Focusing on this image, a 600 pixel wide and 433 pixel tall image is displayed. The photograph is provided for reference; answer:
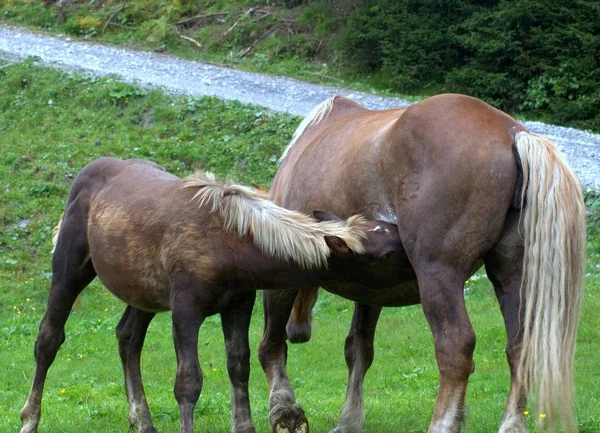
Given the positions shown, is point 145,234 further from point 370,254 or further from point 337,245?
point 370,254

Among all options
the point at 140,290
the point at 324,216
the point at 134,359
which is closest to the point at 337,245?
the point at 324,216

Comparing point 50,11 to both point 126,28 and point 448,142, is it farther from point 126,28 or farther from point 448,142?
point 448,142

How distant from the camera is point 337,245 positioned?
606 centimetres

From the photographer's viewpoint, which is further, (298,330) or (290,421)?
Result: (298,330)

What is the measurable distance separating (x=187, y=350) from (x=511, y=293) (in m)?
2.20

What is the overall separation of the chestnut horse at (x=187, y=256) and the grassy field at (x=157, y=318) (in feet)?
2.59

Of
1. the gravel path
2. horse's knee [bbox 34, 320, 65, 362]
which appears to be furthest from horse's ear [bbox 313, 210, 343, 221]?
the gravel path

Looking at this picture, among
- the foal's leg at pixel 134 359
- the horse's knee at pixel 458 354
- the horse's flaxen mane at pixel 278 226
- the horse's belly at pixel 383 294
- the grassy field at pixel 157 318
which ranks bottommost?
the grassy field at pixel 157 318

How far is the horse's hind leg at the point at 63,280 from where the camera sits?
763cm

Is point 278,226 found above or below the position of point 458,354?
above

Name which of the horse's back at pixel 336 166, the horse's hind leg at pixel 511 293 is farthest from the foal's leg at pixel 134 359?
the horse's hind leg at pixel 511 293

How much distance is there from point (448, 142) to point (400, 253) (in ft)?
2.51

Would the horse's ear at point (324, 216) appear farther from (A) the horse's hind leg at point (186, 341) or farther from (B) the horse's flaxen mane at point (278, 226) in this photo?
(A) the horse's hind leg at point (186, 341)

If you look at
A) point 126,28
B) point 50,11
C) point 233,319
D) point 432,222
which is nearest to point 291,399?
point 233,319
